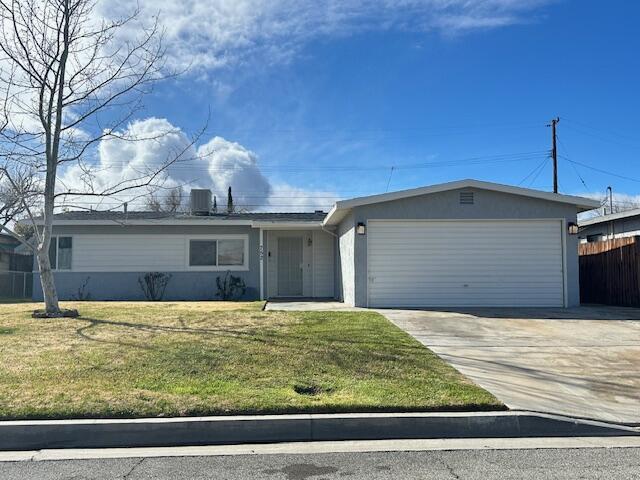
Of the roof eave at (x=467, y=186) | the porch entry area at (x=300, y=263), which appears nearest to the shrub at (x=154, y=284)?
the porch entry area at (x=300, y=263)

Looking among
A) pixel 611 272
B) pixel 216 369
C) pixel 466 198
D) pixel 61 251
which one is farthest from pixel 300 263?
pixel 216 369

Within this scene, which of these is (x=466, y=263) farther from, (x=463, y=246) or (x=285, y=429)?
(x=285, y=429)

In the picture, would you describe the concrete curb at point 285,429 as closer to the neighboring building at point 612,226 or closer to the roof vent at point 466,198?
the roof vent at point 466,198

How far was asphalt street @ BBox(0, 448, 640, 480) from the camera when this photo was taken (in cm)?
435

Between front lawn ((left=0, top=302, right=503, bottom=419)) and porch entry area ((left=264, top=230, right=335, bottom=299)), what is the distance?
8.35m

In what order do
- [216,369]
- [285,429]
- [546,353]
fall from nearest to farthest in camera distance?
1. [285,429]
2. [216,369]
3. [546,353]

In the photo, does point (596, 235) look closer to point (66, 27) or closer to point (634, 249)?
point (634, 249)

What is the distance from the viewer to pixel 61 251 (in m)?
17.7

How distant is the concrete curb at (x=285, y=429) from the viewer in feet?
17.0

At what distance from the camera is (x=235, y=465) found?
4602mm

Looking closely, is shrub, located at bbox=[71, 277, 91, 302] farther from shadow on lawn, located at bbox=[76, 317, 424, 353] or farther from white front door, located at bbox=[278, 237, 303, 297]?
shadow on lawn, located at bbox=[76, 317, 424, 353]

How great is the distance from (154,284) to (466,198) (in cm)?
1019

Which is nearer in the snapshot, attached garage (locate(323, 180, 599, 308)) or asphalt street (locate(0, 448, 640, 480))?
asphalt street (locate(0, 448, 640, 480))

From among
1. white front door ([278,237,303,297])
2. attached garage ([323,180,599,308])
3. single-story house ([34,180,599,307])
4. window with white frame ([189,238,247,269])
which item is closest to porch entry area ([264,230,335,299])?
white front door ([278,237,303,297])
